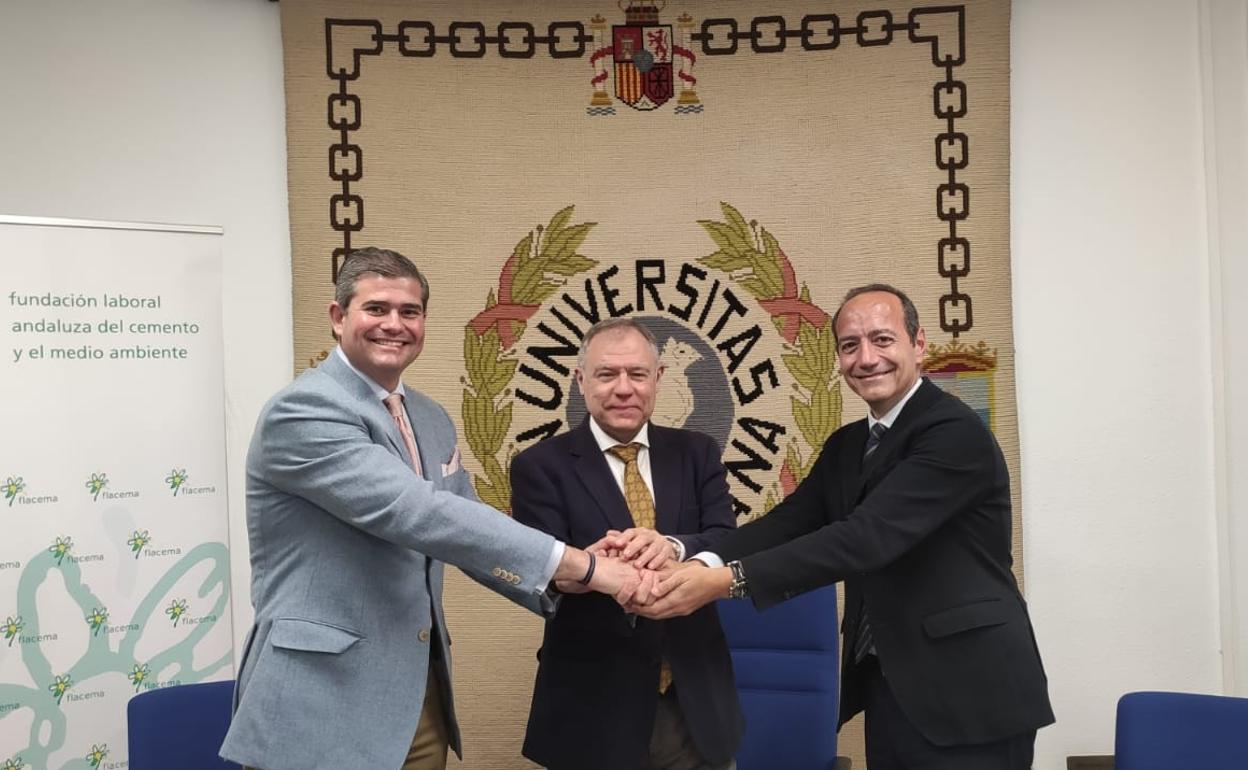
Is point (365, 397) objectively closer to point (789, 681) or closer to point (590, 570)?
point (590, 570)

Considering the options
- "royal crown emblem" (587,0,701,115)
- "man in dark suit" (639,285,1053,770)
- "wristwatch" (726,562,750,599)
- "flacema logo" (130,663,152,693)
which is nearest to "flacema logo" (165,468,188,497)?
"flacema logo" (130,663,152,693)

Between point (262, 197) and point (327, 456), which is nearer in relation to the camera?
point (327, 456)

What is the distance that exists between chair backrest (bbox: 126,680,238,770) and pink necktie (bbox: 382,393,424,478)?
0.83 meters

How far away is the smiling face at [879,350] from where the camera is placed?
7.87 ft

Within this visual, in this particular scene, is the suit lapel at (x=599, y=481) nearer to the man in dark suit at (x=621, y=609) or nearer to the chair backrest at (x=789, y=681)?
the man in dark suit at (x=621, y=609)

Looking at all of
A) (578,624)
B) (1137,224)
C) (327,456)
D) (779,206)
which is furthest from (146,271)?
(1137,224)

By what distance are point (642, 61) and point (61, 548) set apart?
240 cm

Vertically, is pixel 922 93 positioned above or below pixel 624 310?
above

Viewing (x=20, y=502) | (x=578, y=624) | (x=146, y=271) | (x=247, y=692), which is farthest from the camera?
(x=146, y=271)

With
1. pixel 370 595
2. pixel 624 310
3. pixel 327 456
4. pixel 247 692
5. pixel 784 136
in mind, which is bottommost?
pixel 247 692

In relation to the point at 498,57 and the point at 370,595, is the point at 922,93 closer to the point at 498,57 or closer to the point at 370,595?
the point at 498,57

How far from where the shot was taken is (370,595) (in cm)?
203

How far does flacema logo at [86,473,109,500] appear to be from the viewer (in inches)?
114

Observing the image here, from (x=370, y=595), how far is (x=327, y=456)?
10.7 inches
